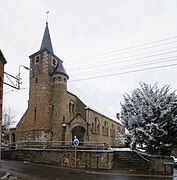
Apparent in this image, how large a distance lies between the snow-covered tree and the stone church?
15.3m

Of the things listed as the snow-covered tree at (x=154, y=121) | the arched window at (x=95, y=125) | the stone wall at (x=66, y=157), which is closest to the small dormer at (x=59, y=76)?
the arched window at (x=95, y=125)

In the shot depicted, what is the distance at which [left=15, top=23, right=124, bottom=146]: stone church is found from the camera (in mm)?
41250

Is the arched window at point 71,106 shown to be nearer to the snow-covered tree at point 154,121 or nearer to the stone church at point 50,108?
the stone church at point 50,108

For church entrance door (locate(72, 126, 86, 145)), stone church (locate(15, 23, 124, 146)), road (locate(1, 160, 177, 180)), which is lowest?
road (locate(1, 160, 177, 180))

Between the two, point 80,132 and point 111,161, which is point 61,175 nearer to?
point 111,161

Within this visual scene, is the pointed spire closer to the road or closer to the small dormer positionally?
the small dormer

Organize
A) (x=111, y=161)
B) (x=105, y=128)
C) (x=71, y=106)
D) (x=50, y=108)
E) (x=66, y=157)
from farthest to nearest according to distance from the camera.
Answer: (x=105, y=128) → (x=71, y=106) → (x=50, y=108) → (x=66, y=157) → (x=111, y=161)

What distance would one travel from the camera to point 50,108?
42.1 metres

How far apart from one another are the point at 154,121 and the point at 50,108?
18.8 meters

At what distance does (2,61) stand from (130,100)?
12.1 metres

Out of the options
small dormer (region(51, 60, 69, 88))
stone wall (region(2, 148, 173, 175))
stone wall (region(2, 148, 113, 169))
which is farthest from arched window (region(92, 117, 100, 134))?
stone wall (region(2, 148, 173, 175))

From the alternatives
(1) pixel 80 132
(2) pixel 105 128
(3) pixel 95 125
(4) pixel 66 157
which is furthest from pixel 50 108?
(2) pixel 105 128

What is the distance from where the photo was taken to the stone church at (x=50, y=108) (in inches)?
1624

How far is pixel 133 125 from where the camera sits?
1089 inches
